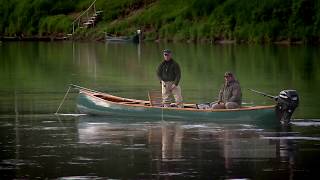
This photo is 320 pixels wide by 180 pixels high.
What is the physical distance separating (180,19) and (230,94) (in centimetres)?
9571

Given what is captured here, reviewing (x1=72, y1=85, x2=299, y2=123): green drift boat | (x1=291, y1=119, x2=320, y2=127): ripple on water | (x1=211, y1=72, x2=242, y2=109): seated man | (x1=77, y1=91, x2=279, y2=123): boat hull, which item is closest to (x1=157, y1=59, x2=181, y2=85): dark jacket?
(x1=72, y1=85, x2=299, y2=123): green drift boat

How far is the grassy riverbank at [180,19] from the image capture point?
11919 cm

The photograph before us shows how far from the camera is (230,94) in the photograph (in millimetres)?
36250

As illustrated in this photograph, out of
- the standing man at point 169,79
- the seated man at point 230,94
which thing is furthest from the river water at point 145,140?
the standing man at point 169,79

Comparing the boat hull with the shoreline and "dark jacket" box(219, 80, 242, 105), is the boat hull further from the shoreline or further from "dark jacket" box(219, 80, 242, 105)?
the shoreline

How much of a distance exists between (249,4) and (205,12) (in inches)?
280

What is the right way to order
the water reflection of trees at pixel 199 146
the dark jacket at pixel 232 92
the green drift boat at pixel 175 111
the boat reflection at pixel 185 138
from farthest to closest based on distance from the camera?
1. the dark jacket at pixel 232 92
2. the green drift boat at pixel 175 111
3. the boat reflection at pixel 185 138
4. the water reflection of trees at pixel 199 146

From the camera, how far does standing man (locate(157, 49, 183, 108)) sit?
3822 cm

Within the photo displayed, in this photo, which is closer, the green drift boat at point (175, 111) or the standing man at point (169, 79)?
the green drift boat at point (175, 111)

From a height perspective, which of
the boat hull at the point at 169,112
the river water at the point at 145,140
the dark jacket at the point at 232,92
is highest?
the dark jacket at the point at 232,92

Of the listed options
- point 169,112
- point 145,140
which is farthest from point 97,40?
point 145,140

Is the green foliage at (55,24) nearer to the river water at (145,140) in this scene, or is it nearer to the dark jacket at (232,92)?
the river water at (145,140)

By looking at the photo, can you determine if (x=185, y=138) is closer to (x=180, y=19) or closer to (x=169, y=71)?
(x=169, y=71)

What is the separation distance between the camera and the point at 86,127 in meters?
36.3
